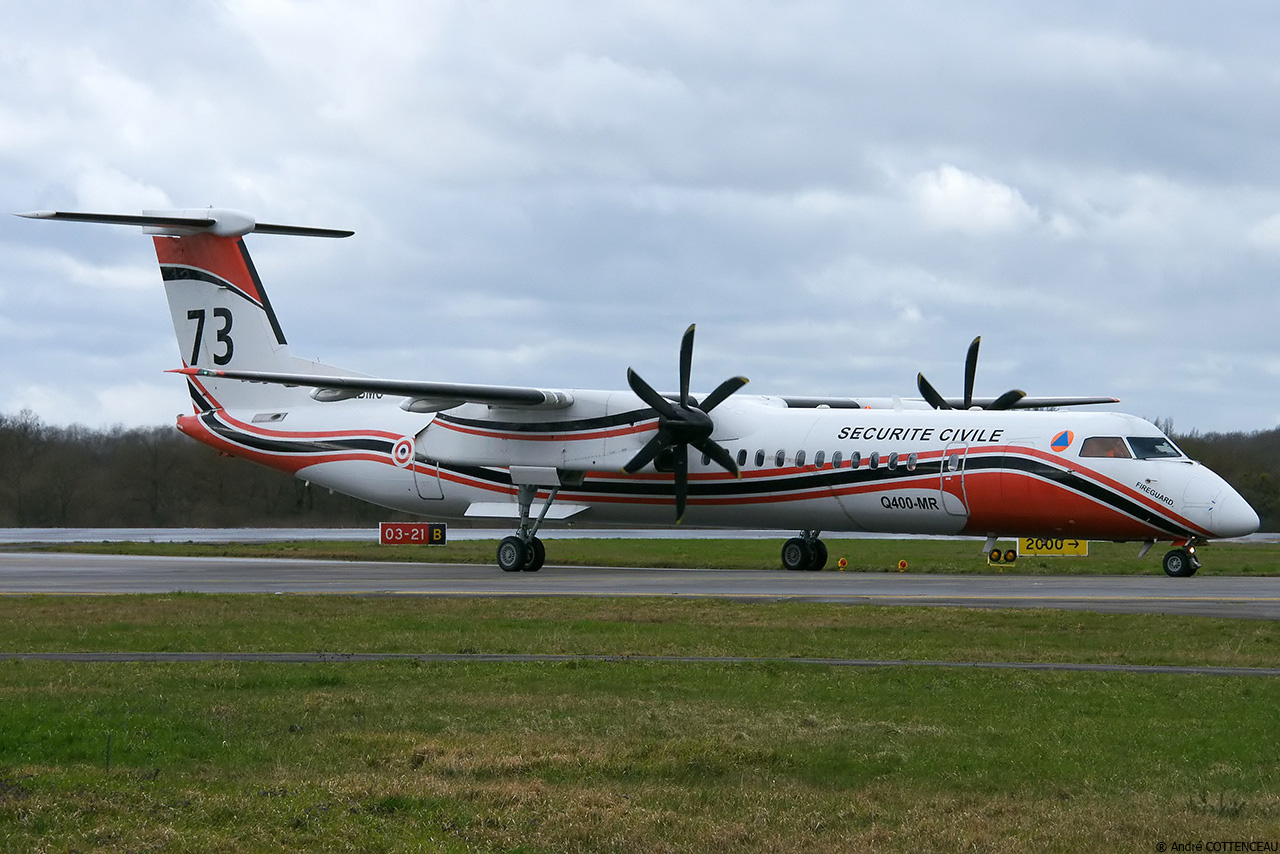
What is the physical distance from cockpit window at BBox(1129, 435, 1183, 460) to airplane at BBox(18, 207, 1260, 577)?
2.4 inches

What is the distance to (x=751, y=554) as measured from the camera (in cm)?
4253

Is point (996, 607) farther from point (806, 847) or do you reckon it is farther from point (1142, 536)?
point (806, 847)

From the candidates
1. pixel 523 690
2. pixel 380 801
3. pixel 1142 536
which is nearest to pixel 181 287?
pixel 1142 536

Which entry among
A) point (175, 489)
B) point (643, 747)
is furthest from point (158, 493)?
point (643, 747)

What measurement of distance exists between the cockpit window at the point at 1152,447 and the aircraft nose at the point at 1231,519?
5.09 feet

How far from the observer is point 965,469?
3095cm

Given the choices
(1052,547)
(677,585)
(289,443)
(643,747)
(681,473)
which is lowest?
(643,747)

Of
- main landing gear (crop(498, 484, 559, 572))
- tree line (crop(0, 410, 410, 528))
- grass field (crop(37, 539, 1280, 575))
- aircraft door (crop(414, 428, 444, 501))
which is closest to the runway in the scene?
main landing gear (crop(498, 484, 559, 572))

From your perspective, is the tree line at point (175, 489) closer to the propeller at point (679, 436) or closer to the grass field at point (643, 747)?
the propeller at point (679, 436)

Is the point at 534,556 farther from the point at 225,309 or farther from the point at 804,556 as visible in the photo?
the point at 225,309

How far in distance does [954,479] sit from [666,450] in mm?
7068

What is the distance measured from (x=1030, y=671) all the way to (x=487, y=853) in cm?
864

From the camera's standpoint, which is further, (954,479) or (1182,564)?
(954,479)

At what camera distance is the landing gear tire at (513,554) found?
3453cm
